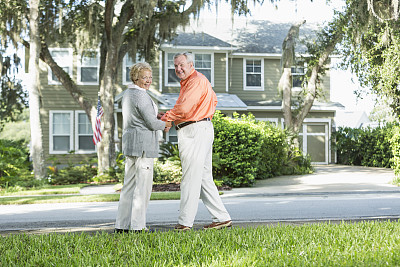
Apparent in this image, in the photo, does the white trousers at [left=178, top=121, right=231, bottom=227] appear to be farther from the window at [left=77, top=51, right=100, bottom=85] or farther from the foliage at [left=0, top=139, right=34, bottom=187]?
the window at [left=77, top=51, right=100, bottom=85]

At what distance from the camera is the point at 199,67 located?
82.9 ft

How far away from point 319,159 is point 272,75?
5.54m

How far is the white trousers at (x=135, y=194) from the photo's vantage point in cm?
573

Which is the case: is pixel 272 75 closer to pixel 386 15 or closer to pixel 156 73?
pixel 156 73

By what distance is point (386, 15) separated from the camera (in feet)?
59.6

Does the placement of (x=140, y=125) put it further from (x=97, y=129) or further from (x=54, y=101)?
(x=54, y=101)

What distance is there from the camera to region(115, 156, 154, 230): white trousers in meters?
5.73

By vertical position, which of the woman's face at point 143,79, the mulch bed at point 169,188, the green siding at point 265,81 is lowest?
the mulch bed at point 169,188

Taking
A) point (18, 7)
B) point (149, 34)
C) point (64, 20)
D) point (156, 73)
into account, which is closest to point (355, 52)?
point (149, 34)

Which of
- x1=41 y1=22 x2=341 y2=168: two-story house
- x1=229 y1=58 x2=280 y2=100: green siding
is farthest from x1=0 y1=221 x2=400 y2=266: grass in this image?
x1=229 y1=58 x2=280 y2=100: green siding

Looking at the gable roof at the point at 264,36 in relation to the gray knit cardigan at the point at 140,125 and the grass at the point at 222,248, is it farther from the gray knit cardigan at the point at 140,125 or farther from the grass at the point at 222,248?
the grass at the point at 222,248

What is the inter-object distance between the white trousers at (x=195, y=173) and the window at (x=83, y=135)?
18.9 metres

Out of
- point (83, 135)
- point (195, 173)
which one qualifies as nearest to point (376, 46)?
point (83, 135)

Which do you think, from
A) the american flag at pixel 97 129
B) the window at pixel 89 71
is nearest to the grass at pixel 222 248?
the american flag at pixel 97 129
